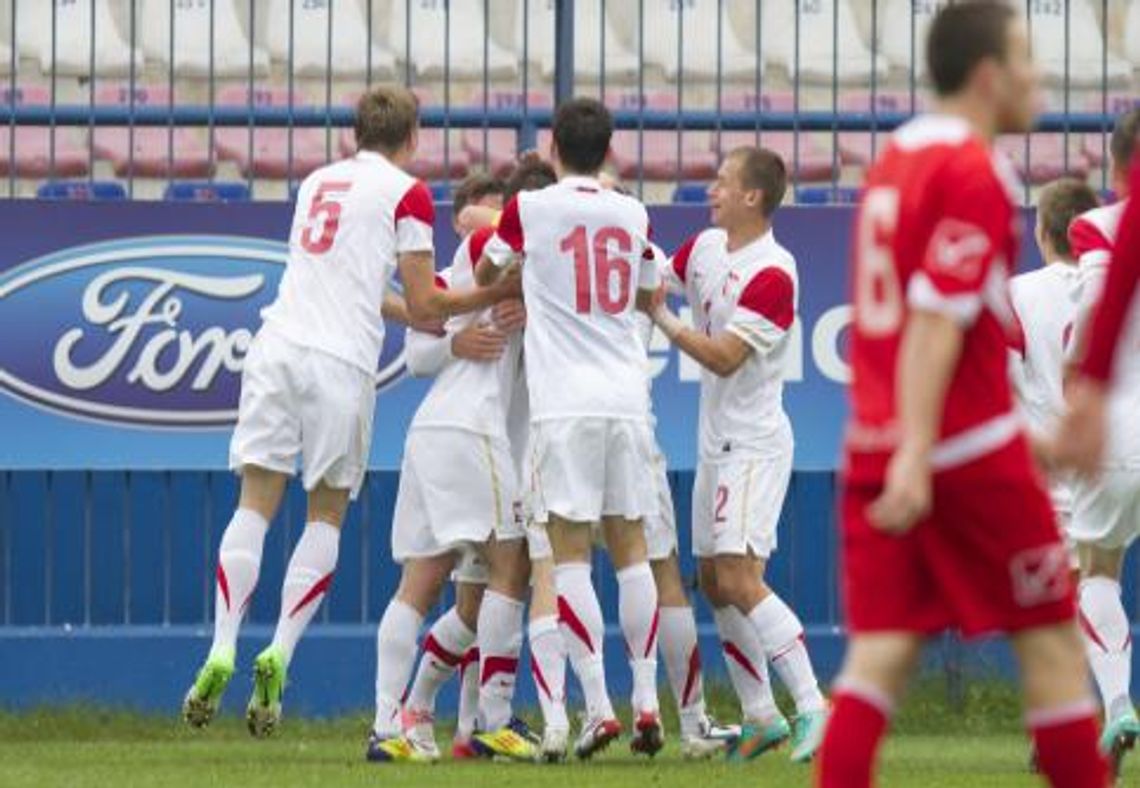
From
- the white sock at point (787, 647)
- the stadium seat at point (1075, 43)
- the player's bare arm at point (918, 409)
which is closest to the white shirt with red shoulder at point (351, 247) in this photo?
the white sock at point (787, 647)

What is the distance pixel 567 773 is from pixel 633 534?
0.82 metres

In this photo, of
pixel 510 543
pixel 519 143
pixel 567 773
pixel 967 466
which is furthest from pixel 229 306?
pixel 967 466

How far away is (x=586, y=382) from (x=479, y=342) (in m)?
0.78

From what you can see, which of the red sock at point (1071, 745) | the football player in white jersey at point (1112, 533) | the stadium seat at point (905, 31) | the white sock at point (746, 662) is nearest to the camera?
the red sock at point (1071, 745)

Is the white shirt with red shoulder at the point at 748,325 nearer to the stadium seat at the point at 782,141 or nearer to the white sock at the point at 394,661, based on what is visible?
the white sock at the point at 394,661

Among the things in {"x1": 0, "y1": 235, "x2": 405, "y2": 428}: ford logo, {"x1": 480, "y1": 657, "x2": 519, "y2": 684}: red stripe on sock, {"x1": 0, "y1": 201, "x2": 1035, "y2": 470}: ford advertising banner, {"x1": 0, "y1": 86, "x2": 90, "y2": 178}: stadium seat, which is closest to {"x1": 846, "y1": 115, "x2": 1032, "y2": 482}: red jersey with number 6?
{"x1": 480, "y1": 657, "x2": 519, "y2": 684}: red stripe on sock

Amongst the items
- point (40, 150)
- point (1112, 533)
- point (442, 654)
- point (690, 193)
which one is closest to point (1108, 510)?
point (1112, 533)

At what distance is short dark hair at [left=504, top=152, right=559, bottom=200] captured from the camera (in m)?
10.8

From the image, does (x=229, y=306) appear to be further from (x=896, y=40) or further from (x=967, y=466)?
(x=967, y=466)

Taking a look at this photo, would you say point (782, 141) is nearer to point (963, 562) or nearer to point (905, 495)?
point (963, 562)

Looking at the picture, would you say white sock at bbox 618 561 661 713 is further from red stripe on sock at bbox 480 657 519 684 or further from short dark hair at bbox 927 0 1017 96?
short dark hair at bbox 927 0 1017 96

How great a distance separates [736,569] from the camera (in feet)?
35.4

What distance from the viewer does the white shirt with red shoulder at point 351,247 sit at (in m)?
10.5

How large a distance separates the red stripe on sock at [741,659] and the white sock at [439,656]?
0.88 m
